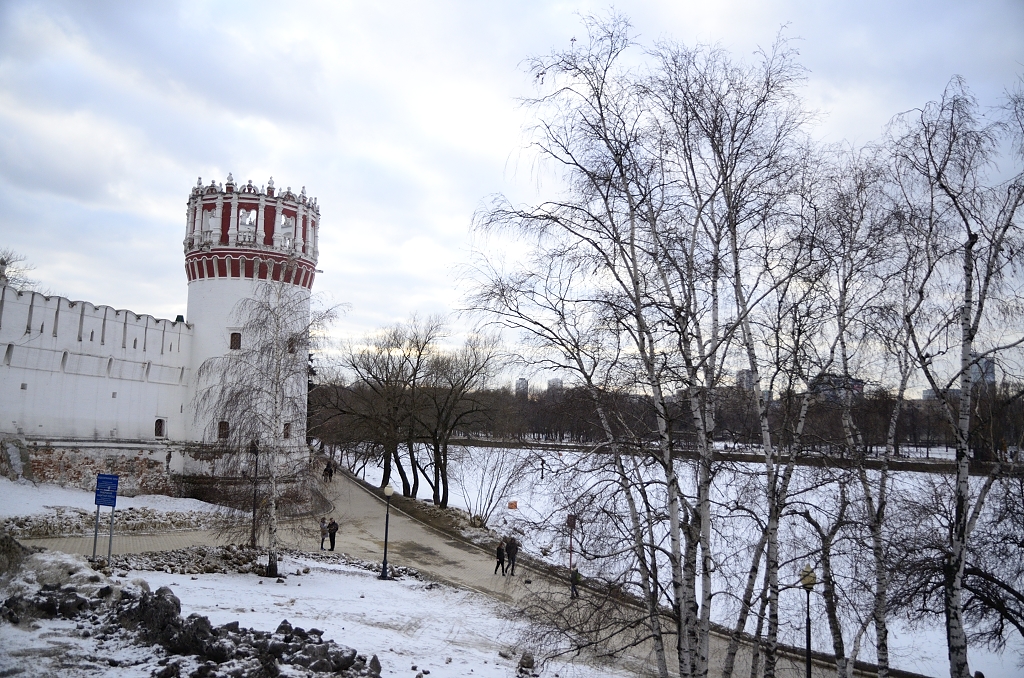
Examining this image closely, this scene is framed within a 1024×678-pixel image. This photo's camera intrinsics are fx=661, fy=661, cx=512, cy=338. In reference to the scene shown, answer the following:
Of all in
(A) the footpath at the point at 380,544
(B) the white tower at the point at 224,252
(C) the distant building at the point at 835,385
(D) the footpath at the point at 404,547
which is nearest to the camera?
(C) the distant building at the point at 835,385

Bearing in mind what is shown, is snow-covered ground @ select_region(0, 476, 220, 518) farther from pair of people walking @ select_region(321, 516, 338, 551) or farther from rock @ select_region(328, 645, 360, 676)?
rock @ select_region(328, 645, 360, 676)

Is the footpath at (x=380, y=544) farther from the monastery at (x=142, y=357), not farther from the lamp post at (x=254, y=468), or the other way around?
the monastery at (x=142, y=357)

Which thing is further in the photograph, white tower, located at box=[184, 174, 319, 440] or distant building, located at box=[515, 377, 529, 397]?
white tower, located at box=[184, 174, 319, 440]

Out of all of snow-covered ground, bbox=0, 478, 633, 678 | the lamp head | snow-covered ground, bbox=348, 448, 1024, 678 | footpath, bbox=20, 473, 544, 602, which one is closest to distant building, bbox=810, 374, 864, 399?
snow-covered ground, bbox=348, 448, 1024, 678

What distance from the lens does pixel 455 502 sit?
37.9 metres

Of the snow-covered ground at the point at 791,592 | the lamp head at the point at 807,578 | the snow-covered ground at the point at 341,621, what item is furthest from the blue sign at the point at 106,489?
the lamp head at the point at 807,578

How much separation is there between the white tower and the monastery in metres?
0.05

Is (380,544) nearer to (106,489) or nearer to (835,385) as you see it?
(106,489)

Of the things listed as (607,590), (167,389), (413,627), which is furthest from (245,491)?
(607,590)

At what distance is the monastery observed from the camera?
2267 centimetres

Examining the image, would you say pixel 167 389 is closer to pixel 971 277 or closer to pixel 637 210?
pixel 637 210

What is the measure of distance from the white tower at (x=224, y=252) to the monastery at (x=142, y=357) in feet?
0.15

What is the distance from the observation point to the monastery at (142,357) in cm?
2267

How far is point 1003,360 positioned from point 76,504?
24278 mm
